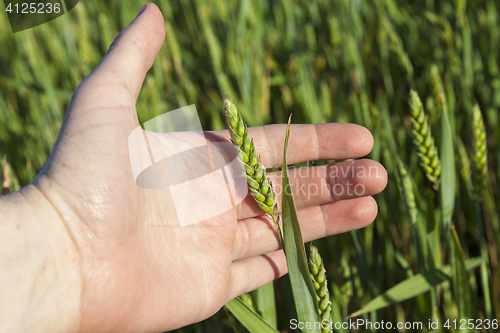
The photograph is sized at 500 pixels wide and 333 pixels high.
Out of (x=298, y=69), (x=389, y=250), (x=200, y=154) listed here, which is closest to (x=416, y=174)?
(x=389, y=250)

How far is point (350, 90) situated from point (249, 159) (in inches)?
54.2

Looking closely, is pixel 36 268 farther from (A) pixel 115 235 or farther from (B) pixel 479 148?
(B) pixel 479 148

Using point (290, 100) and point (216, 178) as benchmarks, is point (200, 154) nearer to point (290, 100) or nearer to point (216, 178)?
point (216, 178)

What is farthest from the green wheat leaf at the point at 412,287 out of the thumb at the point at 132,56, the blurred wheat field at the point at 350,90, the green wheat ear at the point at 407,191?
the thumb at the point at 132,56

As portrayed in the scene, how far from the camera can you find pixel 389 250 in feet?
5.00

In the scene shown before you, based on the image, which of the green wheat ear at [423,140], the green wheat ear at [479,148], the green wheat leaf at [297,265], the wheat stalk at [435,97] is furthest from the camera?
the wheat stalk at [435,97]

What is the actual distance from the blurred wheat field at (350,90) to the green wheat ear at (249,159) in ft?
1.64

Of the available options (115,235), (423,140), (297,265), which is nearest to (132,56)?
(115,235)

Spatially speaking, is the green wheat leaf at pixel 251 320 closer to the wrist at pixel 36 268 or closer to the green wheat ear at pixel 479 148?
the wrist at pixel 36 268

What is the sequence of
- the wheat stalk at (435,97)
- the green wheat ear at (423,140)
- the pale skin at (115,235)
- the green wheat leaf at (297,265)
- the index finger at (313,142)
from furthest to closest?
the wheat stalk at (435,97), the index finger at (313,142), the green wheat ear at (423,140), the pale skin at (115,235), the green wheat leaf at (297,265)

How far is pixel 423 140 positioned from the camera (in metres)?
1.14

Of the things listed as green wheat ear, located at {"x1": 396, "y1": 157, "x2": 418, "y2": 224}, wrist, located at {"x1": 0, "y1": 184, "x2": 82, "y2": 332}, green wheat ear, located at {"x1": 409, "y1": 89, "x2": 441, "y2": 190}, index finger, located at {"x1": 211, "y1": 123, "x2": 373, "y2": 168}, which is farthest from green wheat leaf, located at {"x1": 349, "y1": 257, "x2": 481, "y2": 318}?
wrist, located at {"x1": 0, "y1": 184, "x2": 82, "y2": 332}

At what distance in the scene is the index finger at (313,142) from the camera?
1.36 meters

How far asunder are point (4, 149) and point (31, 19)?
192 cm
